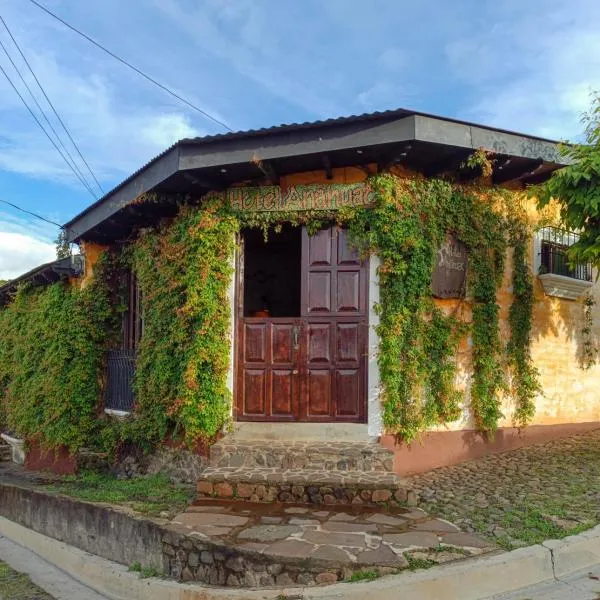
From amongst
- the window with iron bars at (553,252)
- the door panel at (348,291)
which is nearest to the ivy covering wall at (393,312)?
the door panel at (348,291)

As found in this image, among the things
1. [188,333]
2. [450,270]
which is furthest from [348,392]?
[188,333]

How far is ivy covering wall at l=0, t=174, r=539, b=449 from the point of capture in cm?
654

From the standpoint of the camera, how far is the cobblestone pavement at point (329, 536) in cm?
406

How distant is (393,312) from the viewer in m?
6.50

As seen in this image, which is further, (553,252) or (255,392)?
(553,252)

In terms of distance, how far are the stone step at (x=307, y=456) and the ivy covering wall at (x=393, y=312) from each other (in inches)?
18.4

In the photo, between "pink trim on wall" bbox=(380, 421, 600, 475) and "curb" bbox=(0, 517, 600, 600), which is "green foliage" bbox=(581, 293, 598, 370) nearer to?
"pink trim on wall" bbox=(380, 421, 600, 475)

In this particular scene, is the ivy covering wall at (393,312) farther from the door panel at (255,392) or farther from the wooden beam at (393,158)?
the door panel at (255,392)

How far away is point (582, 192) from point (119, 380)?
6794 mm

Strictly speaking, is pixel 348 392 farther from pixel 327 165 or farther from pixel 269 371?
pixel 327 165

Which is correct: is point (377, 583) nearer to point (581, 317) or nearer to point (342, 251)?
point (342, 251)

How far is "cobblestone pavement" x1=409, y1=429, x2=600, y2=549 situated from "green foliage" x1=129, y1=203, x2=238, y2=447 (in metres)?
2.57

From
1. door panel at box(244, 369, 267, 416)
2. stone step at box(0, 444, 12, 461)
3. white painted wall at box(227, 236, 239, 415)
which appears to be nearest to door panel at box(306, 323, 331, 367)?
door panel at box(244, 369, 267, 416)

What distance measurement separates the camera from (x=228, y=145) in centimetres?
654
